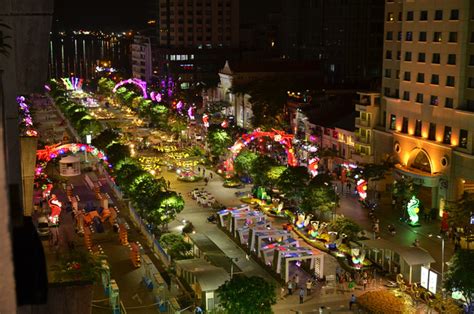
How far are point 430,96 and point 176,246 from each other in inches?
1145

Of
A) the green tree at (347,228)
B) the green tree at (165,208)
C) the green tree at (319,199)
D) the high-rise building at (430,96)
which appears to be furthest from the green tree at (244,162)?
the green tree at (347,228)

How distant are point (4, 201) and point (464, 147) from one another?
2140 inches

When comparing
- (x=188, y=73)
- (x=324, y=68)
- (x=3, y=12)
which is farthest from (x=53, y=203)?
(x=188, y=73)

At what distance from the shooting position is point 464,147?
181 ft

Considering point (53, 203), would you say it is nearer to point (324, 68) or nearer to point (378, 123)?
point (378, 123)

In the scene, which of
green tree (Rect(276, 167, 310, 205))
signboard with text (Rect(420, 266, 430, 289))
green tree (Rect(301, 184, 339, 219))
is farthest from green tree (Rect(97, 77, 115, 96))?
signboard with text (Rect(420, 266, 430, 289))

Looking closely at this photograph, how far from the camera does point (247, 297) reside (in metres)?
31.3

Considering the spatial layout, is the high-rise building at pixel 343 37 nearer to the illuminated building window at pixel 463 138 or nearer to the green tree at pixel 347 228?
the illuminated building window at pixel 463 138

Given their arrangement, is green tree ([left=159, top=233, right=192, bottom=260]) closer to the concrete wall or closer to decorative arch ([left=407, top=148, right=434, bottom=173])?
decorative arch ([left=407, top=148, right=434, bottom=173])

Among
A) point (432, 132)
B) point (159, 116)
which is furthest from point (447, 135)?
point (159, 116)

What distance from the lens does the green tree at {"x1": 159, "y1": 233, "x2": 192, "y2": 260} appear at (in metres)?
43.4

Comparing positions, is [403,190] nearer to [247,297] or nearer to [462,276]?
[462,276]

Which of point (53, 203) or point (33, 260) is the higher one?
point (33, 260)

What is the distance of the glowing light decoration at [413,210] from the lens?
53344mm
